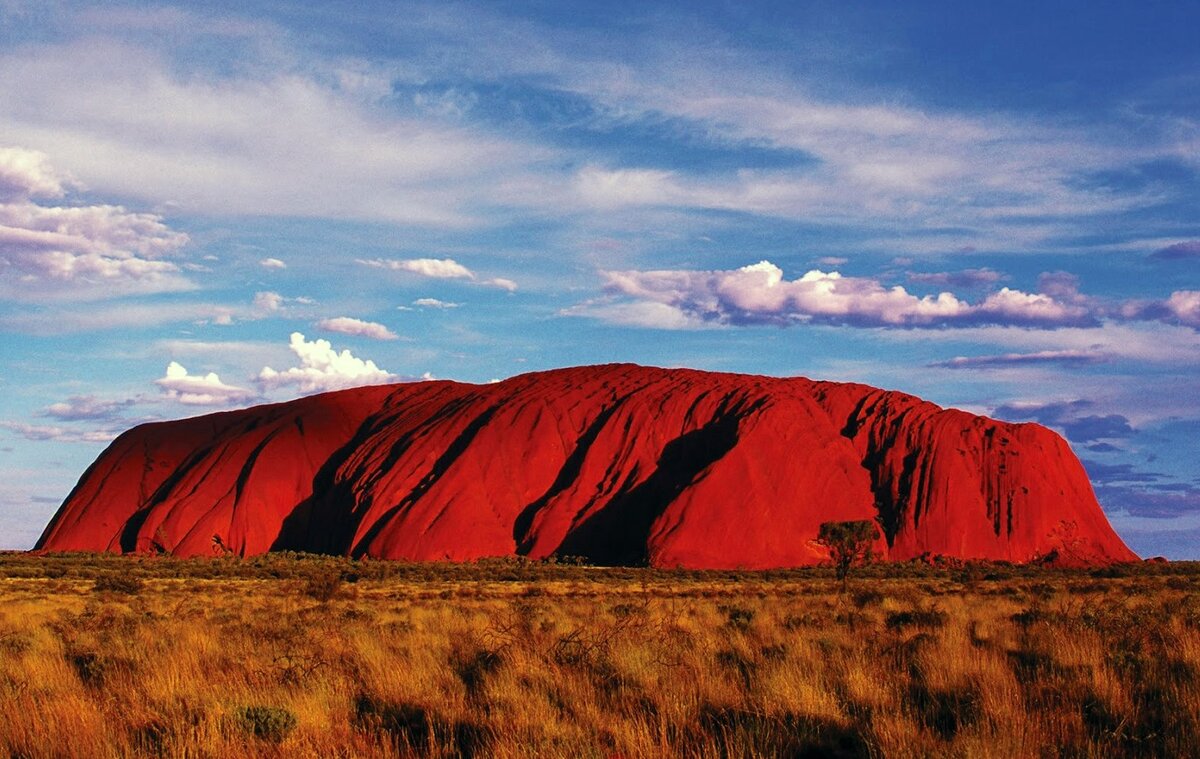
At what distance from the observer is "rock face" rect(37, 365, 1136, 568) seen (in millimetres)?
71875

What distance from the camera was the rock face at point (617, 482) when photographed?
71.9 meters

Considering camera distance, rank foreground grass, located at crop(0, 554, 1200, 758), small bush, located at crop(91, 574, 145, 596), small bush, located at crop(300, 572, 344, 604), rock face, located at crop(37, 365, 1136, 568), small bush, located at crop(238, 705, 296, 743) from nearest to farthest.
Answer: foreground grass, located at crop(0, 554, 1200, 758), small bush, located at crop(238, 705, 296, 743), small bush, located at crop(300, 572, 344, 604), small bush, located at crop(91, 574, 145, 596), rock face, located at crop(37, 365, 1136, 568)

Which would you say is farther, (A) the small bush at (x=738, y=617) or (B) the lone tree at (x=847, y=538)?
(B) the lone tree at (x=847, y=538)

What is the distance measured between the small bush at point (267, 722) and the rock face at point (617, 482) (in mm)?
59586

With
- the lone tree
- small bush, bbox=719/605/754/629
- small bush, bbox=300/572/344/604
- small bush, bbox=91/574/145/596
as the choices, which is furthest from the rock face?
small bush, bbox=719/605/754/629

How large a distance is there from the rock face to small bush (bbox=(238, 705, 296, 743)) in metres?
59.6

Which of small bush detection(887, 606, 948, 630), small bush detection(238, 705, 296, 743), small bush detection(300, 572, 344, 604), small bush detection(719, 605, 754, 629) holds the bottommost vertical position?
small bush detection(300, 572, 344, 604)

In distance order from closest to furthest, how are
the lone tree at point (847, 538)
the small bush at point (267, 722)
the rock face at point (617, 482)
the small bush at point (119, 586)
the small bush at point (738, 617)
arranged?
the small bush at point (267, 722), the small bush at point (738, 617), the small bush at point (119, 586), the lone tree at point (847, 538), the rock face at point (617, 482)

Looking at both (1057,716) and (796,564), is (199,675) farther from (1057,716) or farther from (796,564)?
(796,564)

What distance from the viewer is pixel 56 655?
41.8ft

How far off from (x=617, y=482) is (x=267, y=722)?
229 feet

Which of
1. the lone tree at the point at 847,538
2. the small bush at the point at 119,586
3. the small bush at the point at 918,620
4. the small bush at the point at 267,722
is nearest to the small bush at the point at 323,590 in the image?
the small bush at the point at 119,586

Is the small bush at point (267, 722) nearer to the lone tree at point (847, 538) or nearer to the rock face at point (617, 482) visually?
the lone tree at point (847, 538)

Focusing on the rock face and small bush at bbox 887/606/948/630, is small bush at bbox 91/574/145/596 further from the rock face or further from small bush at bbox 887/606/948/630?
the rock face
